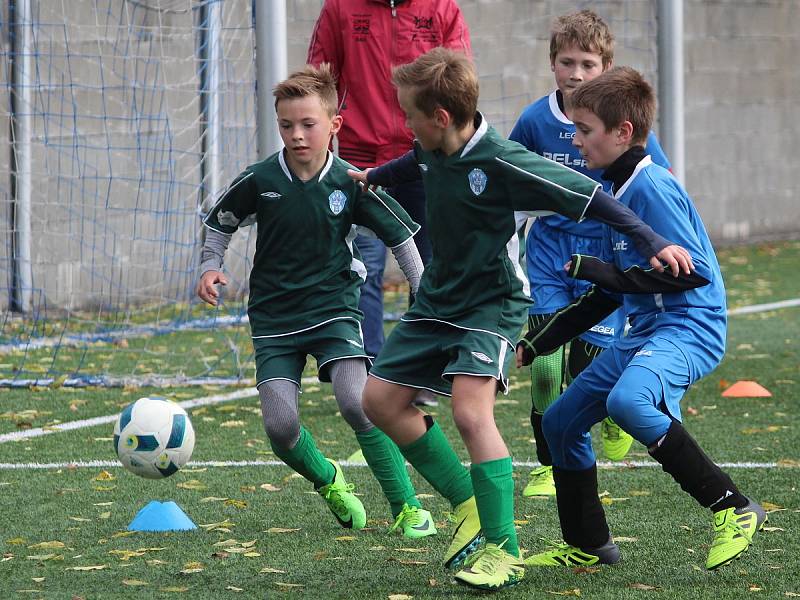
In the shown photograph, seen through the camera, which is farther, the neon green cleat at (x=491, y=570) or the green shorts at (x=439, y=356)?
the green shorts at (x=439, y=356)

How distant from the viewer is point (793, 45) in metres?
17.4

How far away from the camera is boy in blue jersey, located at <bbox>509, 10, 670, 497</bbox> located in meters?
5.32

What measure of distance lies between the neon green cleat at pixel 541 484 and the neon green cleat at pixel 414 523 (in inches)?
24.9

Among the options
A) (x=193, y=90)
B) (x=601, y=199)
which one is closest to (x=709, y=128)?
(x=193, y=90)

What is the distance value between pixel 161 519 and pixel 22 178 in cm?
621

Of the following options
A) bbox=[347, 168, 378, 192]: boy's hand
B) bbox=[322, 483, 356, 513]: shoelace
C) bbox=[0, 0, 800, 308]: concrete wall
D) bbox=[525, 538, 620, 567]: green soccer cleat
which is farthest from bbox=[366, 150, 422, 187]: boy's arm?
bbox=[0, 0, 800, 308]: concrete wall

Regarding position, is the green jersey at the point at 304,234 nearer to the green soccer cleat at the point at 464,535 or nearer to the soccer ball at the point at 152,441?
the soccer ball at the point at 152,441

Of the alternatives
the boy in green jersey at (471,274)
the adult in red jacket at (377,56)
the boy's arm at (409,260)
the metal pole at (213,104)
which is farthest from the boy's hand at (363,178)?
the metal pole at (213,104)

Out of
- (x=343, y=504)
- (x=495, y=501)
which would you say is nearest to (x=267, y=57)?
(x=343, y=504)

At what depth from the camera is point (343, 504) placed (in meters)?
4.64

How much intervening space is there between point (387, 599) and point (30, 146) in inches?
290

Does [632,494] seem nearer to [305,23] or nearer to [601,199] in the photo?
[601,199]

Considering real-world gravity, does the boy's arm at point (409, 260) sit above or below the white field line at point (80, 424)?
above

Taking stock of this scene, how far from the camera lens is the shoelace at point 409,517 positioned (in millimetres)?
4570
